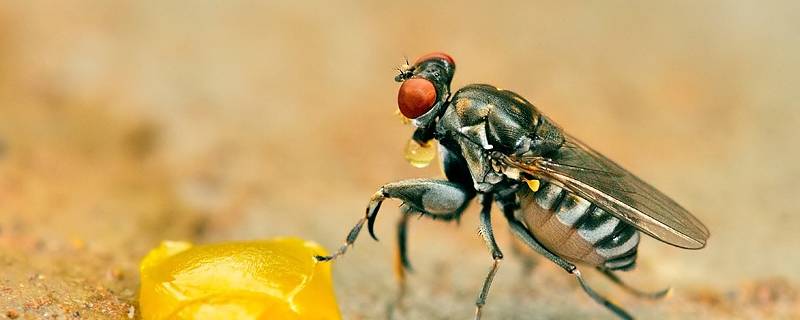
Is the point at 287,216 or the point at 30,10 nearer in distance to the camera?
the point at 287,216

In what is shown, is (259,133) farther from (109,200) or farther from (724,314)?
(724,314)

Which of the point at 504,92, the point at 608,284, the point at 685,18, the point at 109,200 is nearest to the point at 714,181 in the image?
the point at 608,284

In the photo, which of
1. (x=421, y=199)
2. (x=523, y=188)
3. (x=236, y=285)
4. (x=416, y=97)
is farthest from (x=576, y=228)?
(x=236, y=285)

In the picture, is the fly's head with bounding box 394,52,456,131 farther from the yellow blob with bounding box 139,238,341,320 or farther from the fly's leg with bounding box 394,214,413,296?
the yellow blob with bounding box 139,238,341,320

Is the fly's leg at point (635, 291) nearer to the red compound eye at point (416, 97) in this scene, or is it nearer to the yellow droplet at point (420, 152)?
the yellow droplet at point (420, 152)

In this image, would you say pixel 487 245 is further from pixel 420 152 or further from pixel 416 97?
pixel 416 97

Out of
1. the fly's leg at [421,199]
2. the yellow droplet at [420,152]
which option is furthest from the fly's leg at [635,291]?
the yellow droplet at [420,152]

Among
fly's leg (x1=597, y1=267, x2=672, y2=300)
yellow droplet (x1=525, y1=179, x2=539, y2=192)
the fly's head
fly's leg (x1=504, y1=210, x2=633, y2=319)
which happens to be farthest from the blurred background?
the fly's head
